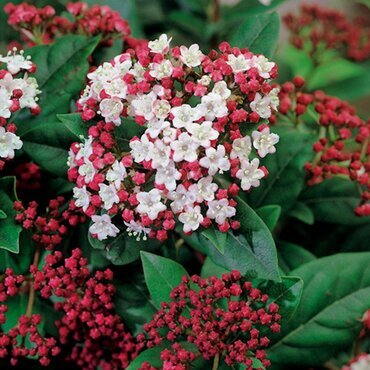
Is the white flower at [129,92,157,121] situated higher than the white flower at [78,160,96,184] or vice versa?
the white flower at [129,92,157,121]

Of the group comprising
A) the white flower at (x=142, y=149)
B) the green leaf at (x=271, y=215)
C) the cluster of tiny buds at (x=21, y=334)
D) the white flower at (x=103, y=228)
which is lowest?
the cluster of tiny buds at (x=21, y=334)

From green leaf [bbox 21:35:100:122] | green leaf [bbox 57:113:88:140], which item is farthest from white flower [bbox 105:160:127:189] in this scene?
green leaf [bbox 21:35:100:122]

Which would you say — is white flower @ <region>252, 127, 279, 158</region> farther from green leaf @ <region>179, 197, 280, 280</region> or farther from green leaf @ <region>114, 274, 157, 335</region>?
green leaf @ <region>114, 274, 157, 335</region>

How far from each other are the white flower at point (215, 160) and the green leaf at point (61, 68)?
44cm

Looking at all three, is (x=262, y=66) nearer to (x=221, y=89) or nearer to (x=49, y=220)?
(x=221, y=89)

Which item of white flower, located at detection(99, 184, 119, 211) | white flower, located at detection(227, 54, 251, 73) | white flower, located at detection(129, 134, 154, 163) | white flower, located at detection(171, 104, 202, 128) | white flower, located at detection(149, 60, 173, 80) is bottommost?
white flower, located at detection(99, 184, 119, 211)

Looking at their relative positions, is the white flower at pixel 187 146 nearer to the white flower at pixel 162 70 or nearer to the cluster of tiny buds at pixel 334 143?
the white flower at pixel 162 70

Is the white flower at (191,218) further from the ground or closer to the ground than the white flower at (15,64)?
closer to the ground

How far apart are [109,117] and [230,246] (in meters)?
0.32

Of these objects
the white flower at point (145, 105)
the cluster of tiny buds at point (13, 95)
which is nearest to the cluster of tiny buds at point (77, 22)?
the cluster of tiny buds at point (13, 95)

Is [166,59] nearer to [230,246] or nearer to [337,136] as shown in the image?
[230,246]

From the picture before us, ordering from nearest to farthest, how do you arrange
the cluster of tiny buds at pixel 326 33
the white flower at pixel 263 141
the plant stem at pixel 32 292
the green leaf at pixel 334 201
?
1. the white flower at pixel 263 141
2. the plant stem at pixel 32 292
3. the green leaf at pixel 334 201
4. the cluster of tiny buds at pixel 326 33

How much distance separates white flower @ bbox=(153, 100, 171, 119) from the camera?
1163 mm

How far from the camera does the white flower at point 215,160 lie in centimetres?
114
